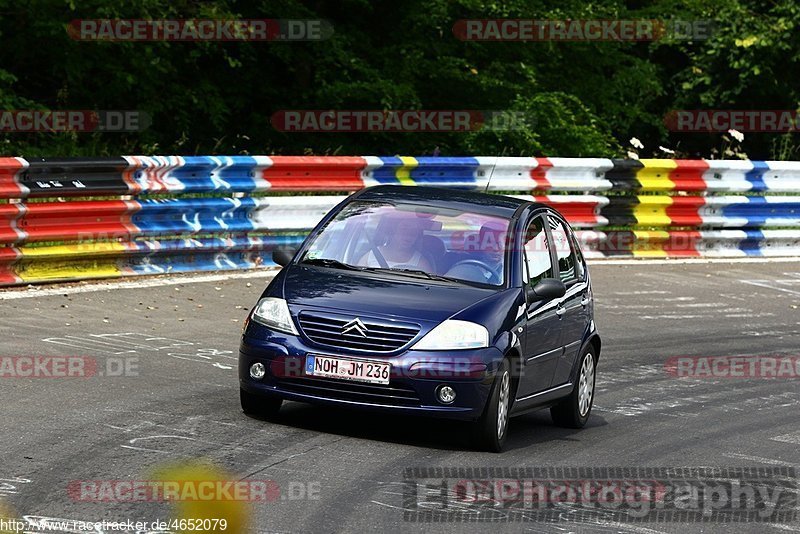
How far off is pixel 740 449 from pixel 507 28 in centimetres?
1768

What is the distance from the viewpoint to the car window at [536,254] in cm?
1062

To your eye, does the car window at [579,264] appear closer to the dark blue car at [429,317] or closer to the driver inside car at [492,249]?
the dark blue car at [429,317]

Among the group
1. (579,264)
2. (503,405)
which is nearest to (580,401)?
(579,264)

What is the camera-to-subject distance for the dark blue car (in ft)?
31.2

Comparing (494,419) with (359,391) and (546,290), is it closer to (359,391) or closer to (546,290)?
(359,391)

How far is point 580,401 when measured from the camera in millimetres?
11281

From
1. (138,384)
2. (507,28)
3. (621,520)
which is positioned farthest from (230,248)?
(507,28)

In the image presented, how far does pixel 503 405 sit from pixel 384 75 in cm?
1750

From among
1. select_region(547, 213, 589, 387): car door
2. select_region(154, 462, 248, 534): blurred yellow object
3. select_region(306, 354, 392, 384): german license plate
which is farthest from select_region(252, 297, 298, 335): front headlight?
select_region(547, 213, 589, 387): car door

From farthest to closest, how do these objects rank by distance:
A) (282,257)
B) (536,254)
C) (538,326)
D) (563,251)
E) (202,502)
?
(563,251)
(536,254)
(282,257)
(538,326)
(202,502)

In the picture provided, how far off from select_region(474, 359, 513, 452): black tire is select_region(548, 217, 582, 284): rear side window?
5.31ft

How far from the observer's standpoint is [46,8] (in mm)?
23000

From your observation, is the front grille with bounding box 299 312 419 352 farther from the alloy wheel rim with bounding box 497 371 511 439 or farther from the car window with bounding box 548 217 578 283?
the car window with bounding box 548 217 578 283

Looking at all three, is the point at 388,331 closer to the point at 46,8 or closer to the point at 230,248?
the point at 230,248
